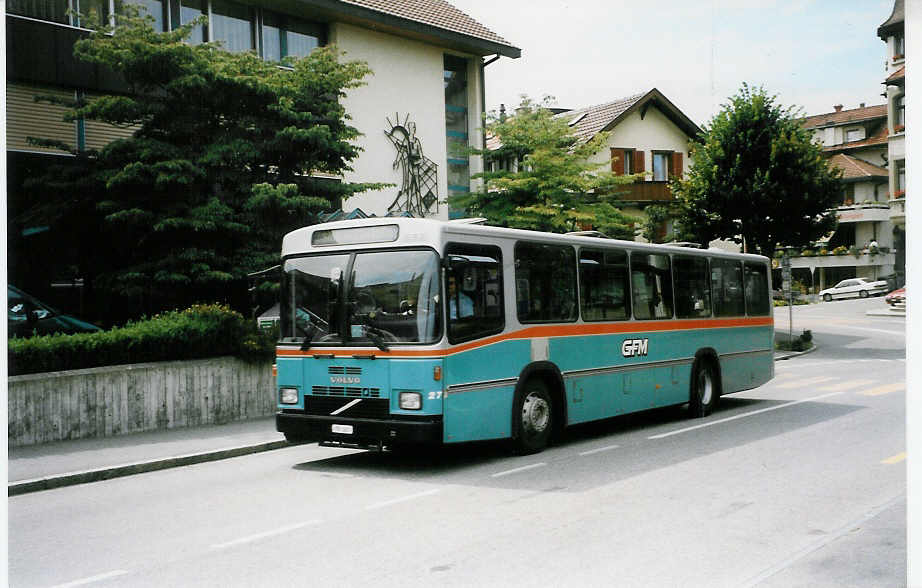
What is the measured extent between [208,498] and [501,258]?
14.0ft

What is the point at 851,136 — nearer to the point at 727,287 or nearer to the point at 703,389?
the point at 727,287

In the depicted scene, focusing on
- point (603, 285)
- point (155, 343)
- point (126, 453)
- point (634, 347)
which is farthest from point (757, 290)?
point (126, 453)

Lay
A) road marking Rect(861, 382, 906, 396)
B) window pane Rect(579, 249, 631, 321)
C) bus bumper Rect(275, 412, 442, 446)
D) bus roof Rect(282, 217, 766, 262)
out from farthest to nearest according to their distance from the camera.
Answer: road marking Rect(861, 382, 906, 396) → window pane Rect(579, 249, 631, 321) → bus roof Rect(282, 217, 766, 262) → bus bumper Rect(275, 412, 442, 446)

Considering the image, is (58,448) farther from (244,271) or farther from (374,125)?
(374,125)

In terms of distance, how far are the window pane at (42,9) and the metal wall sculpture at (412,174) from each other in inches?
351

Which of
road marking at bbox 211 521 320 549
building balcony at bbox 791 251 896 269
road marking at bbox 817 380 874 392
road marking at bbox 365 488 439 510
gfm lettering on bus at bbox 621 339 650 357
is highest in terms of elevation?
building balcony at bbox 791 251 896 269

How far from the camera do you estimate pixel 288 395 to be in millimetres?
10672

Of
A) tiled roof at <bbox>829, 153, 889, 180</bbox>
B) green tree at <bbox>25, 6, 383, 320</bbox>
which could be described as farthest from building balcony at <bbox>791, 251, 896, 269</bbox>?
green tree at <bbox>25, 6, 383, 320</bbox>

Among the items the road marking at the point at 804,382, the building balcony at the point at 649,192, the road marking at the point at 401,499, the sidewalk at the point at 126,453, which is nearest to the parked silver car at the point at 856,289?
the building balcony at the point at 649,192

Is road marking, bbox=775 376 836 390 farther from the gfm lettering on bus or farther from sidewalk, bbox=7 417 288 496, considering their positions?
sidewalk, bbox=7 417 288 496

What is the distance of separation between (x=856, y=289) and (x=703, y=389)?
41936 mm

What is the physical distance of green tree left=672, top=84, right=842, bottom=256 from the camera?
32.3 m

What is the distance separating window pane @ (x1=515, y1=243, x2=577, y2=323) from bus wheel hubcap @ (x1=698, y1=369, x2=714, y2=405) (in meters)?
4.13

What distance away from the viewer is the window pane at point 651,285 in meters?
13.4
